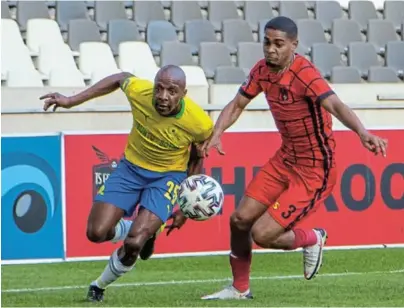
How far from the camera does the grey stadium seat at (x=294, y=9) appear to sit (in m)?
20.0

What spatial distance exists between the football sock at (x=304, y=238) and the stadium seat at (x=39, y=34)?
27.4 feet

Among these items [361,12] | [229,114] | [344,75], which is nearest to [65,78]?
[344,75]

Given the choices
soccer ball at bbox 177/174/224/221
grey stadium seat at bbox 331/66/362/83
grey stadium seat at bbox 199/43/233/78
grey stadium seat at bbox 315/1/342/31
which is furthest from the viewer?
grey stadium seat at bbox 315/1/342/31

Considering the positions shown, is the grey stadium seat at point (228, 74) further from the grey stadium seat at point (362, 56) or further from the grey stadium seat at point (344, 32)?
the grey stadium seat at point (344, 32)

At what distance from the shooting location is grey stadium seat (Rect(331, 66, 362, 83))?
1844 centimetres

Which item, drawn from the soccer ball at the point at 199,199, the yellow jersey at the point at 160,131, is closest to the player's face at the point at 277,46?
the yellow jersey at the point at 160,131

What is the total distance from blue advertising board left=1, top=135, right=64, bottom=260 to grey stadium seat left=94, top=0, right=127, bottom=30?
17.7 feet

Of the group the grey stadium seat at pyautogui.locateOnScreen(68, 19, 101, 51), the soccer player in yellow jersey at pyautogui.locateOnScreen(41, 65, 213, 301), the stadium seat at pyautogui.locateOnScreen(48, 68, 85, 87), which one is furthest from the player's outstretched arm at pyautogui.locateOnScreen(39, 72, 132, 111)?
the grey stadium seat at pyautogui.locateOnScreen(68, 19, 101, 51)

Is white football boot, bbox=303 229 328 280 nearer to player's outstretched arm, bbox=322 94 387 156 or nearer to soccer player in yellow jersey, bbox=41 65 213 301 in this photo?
soccer player in yellow jersey, bbox=41 65 213 301

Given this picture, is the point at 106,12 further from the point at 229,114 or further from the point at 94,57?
the point at 229,114

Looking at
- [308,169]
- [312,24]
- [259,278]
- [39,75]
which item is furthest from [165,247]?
[312,24]

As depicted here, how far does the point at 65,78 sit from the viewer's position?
16.4 meters

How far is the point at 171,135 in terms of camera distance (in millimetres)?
9641

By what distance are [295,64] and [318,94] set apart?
0.33 meters
